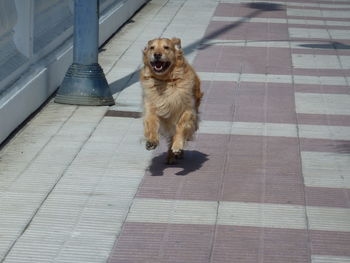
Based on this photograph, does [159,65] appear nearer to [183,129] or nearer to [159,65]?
[159,65]

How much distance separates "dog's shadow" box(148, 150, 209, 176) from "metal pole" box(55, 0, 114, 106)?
2.01m

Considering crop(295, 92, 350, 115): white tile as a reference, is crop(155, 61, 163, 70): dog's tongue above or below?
above

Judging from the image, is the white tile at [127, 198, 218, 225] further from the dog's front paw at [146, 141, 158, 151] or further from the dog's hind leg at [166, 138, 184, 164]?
the dog's hind leg at [166, 138, 184, 164]

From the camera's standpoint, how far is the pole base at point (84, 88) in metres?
11.2

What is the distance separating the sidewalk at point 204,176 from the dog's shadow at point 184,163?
0.06ft

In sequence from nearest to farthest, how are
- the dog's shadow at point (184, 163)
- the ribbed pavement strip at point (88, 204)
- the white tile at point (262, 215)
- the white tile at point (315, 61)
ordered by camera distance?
the ribbed pavement strip at point (88, 204), the white tile at point (262, 215), the dog's shadow at point (184, 163), the white tile at point (315, 61)

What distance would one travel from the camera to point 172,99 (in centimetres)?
870

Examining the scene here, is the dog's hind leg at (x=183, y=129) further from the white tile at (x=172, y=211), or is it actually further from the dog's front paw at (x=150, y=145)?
the white tile at (x=172, y=211)

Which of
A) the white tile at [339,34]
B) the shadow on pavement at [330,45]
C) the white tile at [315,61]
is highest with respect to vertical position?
the white tile at [315,61]

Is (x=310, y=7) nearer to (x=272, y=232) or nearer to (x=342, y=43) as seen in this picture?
(x=342, y=43)

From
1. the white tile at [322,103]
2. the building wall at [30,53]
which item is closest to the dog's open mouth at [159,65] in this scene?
the building wall at [30,53]

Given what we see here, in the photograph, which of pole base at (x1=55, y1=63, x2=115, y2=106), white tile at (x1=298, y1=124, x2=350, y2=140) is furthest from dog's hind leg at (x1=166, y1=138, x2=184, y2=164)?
pole base at (x1=55, y1=63, x2=115, y2=106)

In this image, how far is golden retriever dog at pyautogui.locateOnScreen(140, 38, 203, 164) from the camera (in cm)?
859

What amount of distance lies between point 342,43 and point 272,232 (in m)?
9.20
